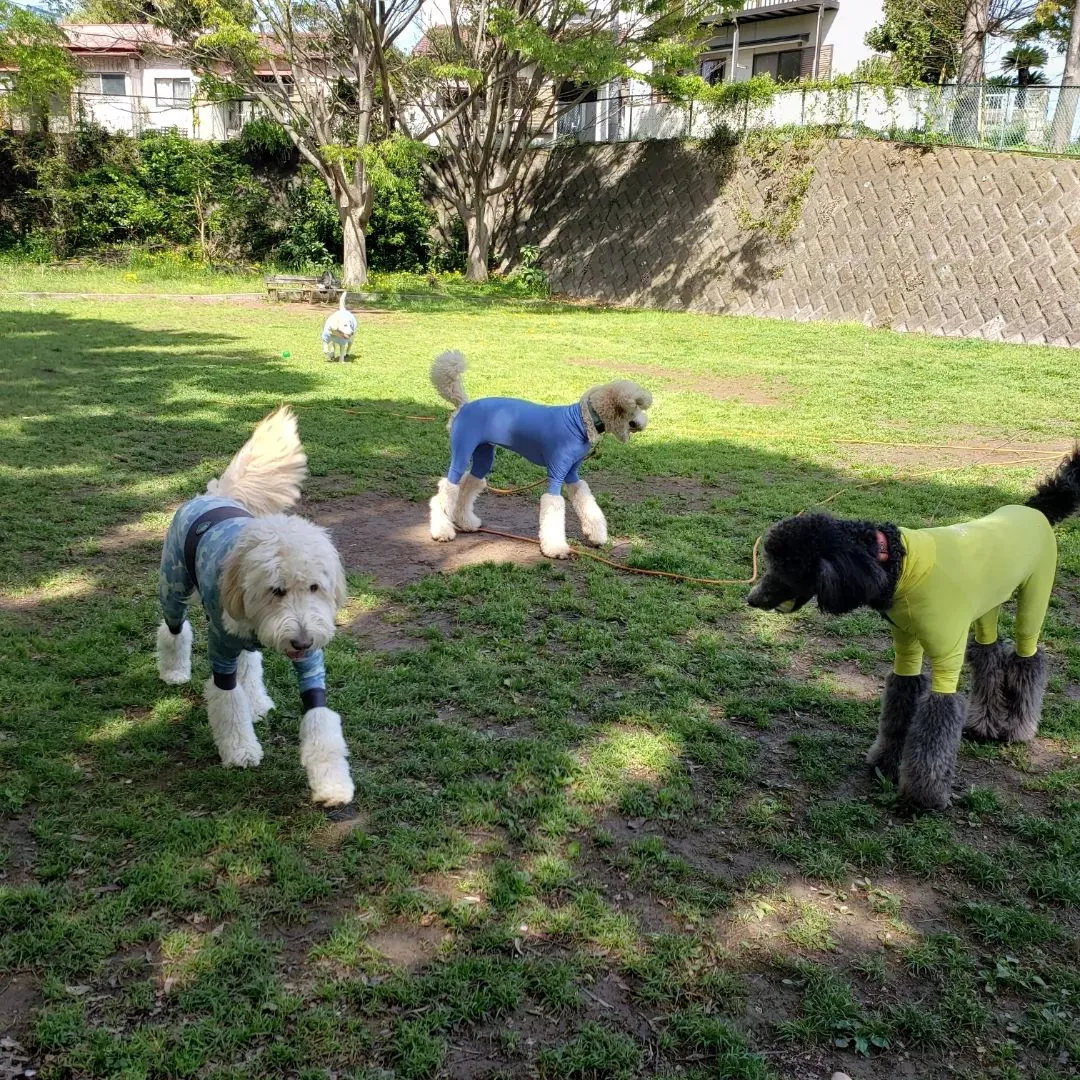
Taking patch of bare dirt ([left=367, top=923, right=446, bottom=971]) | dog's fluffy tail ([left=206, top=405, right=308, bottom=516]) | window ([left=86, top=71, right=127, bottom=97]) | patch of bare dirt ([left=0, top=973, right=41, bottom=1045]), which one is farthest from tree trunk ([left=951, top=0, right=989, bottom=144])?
window ([left=86, top=71, right=127, bottom=97])

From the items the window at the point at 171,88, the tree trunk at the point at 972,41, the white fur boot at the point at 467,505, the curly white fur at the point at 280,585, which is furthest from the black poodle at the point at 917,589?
the window at the point at 171,88

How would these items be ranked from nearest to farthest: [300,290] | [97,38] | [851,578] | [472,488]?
[851,578]
[472,488]
[300,290]
[97,38]

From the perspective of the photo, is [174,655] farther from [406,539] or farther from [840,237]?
[840,237]

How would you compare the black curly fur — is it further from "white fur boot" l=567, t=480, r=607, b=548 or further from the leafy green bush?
the leafy green bush

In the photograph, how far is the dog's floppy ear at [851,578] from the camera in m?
3.09

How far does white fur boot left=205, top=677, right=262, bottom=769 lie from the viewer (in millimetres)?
3266

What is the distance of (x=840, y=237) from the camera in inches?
688

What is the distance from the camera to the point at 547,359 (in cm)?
1264

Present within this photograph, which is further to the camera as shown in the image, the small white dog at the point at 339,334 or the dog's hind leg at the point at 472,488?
the small white dog at the point at 339,334

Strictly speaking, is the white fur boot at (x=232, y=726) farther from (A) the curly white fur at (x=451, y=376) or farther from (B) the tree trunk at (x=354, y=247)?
(B) the tree trunk at (x=354, y=247)

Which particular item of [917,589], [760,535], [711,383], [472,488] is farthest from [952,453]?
[917,589]

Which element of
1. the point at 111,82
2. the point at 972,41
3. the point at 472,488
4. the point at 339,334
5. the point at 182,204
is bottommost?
the point at 472,488

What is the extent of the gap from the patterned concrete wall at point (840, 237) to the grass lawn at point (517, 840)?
10.7 m

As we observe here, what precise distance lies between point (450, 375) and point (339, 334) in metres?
5.94
